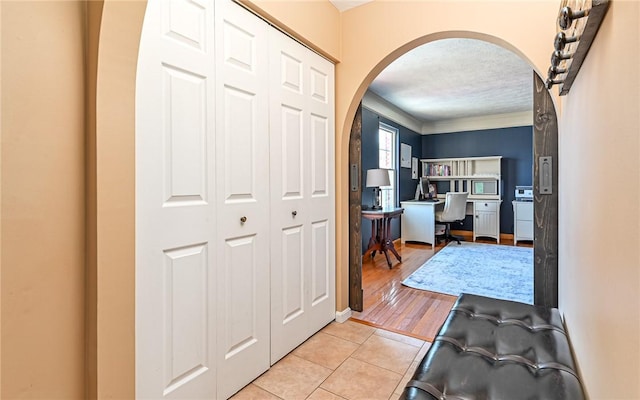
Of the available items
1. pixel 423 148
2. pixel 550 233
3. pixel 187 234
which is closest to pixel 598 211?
pixel 550 233

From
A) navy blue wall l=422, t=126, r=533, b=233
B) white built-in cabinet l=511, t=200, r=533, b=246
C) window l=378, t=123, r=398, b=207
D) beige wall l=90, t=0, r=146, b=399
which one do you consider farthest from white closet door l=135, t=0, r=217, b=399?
navy blue wall l=422, t=126, r=533, b=233

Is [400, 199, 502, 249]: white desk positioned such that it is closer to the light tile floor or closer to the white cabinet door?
the white cabinet door

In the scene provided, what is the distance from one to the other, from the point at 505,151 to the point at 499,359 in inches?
236

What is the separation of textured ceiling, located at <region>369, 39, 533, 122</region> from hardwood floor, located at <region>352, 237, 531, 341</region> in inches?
98.3

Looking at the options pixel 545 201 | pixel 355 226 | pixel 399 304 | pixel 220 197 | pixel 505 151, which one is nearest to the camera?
pixel 220 197

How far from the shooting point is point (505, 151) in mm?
6113

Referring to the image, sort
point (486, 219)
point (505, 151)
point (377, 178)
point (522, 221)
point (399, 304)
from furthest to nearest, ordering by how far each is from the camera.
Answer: point (505, 151) < point (486, 219) < point (522, 221) < point (377, 178) < point (399, 304)

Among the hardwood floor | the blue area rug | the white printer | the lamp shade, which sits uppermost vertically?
the lamp shade

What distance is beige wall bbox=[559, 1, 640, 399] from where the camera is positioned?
1.85 ft

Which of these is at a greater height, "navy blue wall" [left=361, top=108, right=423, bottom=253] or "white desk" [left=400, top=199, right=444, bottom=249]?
"navy blue wall" [left=361, top=108, right=423, bottom=253]

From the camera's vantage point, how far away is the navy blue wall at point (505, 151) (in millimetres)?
5949

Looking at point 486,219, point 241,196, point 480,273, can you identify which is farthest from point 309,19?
point 486,219

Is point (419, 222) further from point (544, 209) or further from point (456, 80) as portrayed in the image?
point (544, 209)

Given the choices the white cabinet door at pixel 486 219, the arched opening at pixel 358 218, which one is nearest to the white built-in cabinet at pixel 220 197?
the arched opening at pixel 358 218
